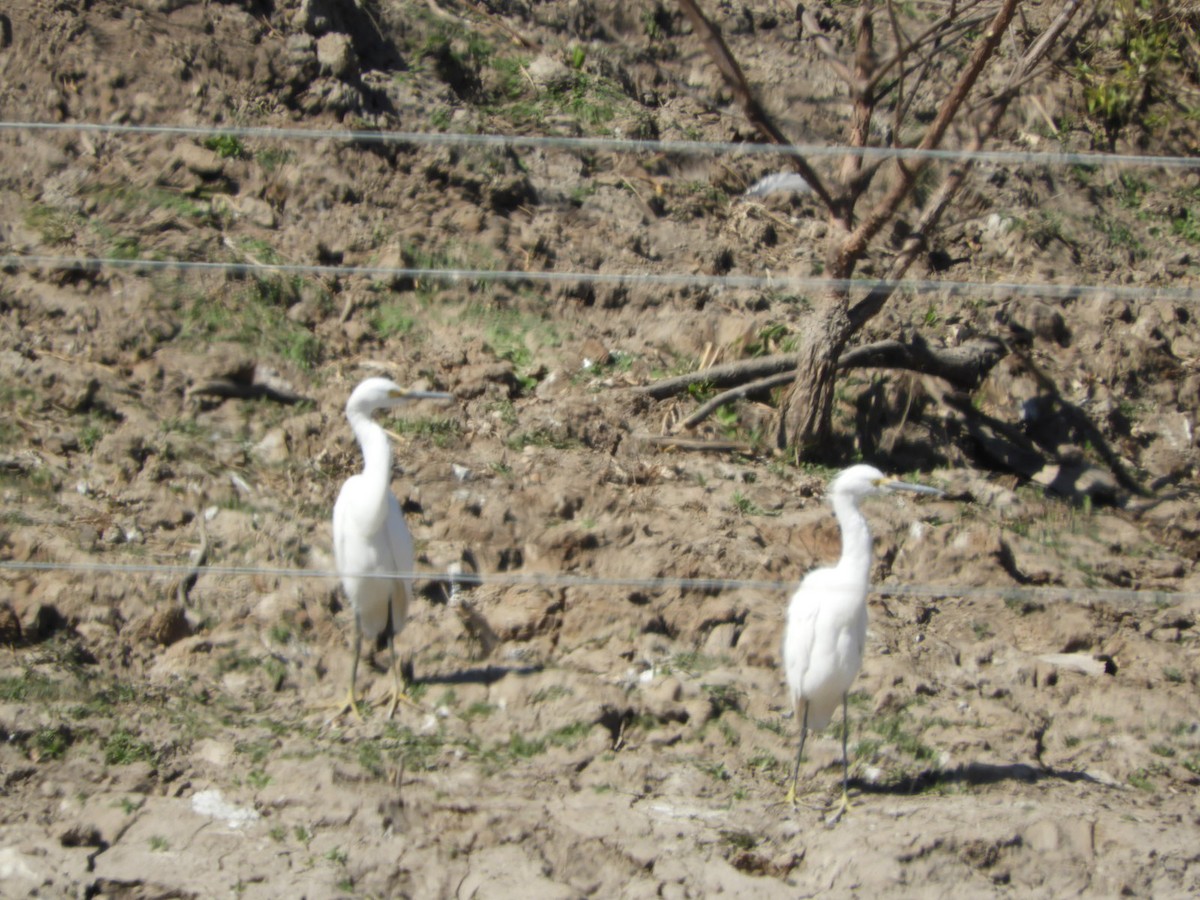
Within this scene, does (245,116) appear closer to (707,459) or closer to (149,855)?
(707,459)

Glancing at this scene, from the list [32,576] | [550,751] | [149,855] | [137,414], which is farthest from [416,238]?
[149,855]

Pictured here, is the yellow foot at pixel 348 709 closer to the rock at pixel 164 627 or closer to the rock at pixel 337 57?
the rock at pixel 164 627

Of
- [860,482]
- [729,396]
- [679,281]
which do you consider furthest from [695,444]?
[860,482]

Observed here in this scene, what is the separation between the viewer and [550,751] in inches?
210

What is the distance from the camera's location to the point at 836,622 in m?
5.11

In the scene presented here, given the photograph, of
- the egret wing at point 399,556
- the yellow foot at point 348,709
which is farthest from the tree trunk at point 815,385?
the yellow foot at point 348,709

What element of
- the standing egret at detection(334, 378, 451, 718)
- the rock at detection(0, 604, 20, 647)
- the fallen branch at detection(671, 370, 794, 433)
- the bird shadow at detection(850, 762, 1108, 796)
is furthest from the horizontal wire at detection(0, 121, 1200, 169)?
the bird shadow at detection(850, 762, 1108, 796)

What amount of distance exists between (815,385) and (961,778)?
8.99 feet

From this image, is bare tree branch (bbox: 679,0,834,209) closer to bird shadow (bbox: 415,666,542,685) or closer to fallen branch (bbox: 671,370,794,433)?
fallen branch (bbox: 671,370,794,433)

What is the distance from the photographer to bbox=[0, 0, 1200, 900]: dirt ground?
4.73 metres

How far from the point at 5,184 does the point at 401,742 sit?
487 centimetres

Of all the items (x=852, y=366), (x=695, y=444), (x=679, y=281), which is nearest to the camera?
(x=679, y=281)

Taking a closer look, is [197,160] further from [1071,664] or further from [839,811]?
[1071,664]

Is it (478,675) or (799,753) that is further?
(478,675)
